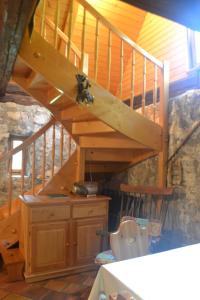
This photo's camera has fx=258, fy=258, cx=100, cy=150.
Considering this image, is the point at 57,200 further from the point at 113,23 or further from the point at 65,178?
the point at 113,23

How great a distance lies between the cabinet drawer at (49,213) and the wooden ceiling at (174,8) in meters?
2.21

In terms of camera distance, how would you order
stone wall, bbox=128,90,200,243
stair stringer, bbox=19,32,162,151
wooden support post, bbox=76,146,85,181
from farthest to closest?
wooden support post, bbox=76,146,85,181 < stone wall, bbox=128,90,200,243 < stair stringer, bbox=19,32,162,151

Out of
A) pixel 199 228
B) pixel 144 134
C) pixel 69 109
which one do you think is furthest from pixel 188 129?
pixel 69 109

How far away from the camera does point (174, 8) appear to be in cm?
102

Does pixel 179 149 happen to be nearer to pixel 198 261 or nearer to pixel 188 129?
pixel 188 129

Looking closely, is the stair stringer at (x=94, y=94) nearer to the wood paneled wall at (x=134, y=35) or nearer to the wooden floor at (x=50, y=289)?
the wood paneled wall at (x=134, y=35)

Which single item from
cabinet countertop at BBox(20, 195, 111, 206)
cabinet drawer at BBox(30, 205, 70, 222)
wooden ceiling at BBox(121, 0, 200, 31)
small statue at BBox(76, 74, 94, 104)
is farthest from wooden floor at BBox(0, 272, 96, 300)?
wooden ceiling at BBox(121, 0, 200, 31)

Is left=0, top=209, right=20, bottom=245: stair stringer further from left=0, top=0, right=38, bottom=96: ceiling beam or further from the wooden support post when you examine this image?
left=0, top=0, right=38, bottom=96: ceiling beam

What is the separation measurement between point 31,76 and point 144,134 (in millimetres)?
1271

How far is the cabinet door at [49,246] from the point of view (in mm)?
2678

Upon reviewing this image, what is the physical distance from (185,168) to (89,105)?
1.23 m

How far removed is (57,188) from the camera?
3299mm

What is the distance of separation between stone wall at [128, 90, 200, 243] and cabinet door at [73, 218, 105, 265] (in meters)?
0.84

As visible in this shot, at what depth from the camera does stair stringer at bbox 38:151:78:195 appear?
3.27 metres
